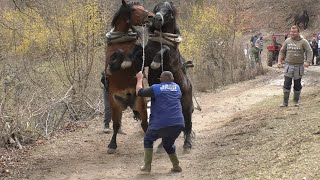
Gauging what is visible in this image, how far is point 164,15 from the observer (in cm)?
786

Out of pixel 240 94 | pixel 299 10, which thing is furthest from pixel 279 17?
pixel 240 94

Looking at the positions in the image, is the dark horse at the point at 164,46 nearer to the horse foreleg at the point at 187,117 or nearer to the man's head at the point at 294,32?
the horse foreleg at the point at 187,117

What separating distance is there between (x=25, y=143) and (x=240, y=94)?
10082 millimetres

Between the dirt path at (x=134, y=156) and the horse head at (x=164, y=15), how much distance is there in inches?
89.3

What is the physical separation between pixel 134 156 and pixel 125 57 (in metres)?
1.77

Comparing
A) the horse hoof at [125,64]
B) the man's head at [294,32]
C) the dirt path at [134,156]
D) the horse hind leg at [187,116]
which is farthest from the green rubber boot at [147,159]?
the man's head at [294,32]

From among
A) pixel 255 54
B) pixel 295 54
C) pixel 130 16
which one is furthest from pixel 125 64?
pixel 255 54

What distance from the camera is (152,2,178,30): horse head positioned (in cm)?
763

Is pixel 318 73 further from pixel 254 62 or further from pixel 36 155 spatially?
pixel 36 155

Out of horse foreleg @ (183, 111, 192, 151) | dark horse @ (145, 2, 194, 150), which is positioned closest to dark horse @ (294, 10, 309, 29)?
horse foreleg @ (183, 111, 192, 151)

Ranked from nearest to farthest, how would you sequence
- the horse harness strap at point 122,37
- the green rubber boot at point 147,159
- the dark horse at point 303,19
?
the green rubber boot at point 147,159 < the horse harness strap at point 122,37 < the dark horse at point 303,19

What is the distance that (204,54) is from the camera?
24.1m

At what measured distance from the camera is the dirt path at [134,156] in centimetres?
718

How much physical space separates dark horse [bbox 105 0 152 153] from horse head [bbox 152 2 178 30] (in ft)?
0.72
